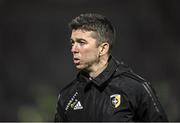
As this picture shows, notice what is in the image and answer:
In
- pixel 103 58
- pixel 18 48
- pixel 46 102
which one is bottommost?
pixel 46 102

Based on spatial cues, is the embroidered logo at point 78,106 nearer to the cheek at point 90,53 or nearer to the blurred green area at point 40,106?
the cheek at point 90,53

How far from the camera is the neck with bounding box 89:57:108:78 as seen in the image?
3139 mm

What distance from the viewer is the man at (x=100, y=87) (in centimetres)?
295

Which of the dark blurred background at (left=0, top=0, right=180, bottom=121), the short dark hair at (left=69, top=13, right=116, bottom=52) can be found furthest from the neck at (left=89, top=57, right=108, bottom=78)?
the dark blurred background at (left=0, top=0, right=180, bottom=121)

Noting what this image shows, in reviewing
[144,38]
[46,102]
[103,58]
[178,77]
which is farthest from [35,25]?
[103,58]

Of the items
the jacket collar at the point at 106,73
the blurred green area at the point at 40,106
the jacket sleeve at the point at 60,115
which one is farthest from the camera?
the blurred green area at the point at 40,106

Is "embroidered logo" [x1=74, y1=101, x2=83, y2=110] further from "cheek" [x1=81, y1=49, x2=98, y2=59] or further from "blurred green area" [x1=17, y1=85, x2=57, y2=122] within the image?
"blurred green area" [x1=17, y1=85, x2=57, y2=122]

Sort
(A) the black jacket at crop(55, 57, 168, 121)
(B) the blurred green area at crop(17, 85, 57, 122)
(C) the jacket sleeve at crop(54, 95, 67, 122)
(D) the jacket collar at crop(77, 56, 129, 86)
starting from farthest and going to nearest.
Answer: (B) the blurred green area at crop(17, 85, 57, 122)
(C) the jacket sleeve at crop(54, 95, 67, 122)
(D) the jacket collar at crop(77, 56, 129, 86)
(A) the black jacket at crop(55, 57, 168, 121)

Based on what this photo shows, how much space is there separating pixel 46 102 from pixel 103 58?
4789 mm

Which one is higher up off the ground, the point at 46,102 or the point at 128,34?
the point at 128,34

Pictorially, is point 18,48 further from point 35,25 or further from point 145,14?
point 145,14

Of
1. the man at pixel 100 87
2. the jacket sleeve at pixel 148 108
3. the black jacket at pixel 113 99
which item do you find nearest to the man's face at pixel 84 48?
the man at pixel 100 87

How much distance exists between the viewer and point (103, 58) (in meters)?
3.15

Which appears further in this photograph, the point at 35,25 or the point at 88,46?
the point at 35,25
